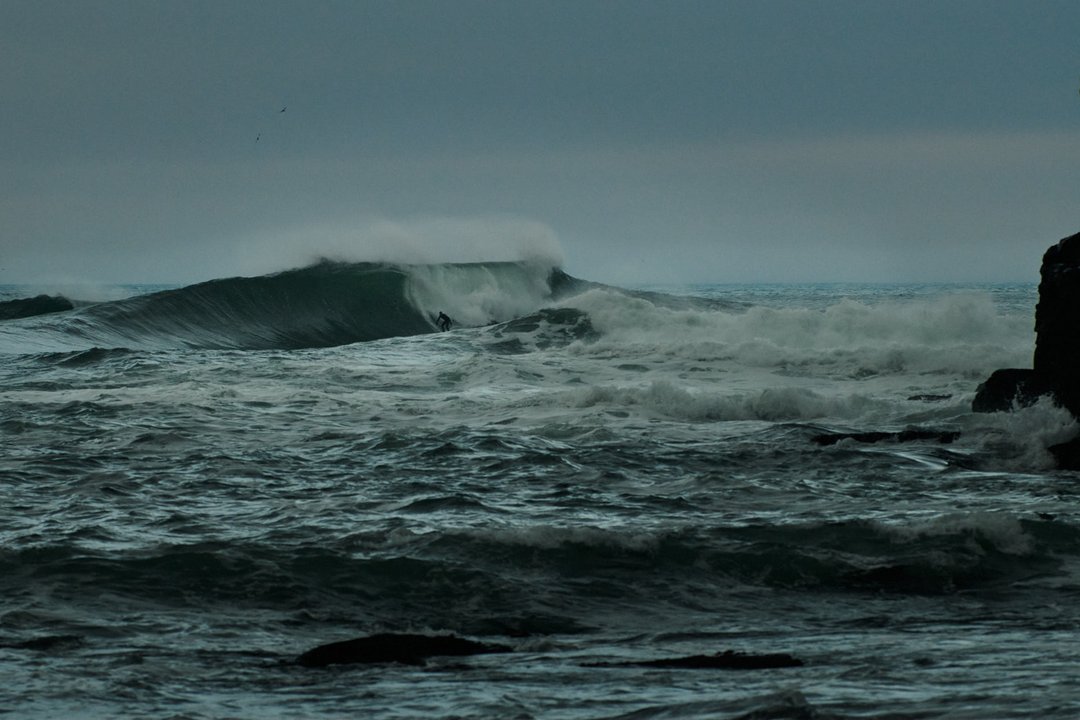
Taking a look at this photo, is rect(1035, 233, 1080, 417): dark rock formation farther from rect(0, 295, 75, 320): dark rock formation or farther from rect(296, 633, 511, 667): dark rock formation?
rect(0, 295, 75, 320): dark rock formation

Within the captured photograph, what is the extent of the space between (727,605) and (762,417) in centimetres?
771

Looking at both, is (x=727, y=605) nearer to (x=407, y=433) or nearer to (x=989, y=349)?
(x=407, y=433)

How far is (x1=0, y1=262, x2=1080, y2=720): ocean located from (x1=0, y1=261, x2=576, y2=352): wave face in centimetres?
1190

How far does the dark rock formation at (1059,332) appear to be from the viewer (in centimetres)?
1034

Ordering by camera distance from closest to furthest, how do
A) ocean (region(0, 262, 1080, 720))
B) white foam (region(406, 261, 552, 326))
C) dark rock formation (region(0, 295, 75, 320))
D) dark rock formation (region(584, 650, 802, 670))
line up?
1. ocean (region(0, 262, 1080, 720))
2. dark rock formation (region(584, 650, 802, 670))
3. dark rock formation (region(0, 295, 75, 320))
4. white foam (region(406, 261, 552, 326))

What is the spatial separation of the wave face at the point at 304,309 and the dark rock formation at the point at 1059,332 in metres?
18.8

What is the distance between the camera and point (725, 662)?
15.0ft

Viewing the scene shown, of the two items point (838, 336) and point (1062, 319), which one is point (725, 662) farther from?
point (838, 336)

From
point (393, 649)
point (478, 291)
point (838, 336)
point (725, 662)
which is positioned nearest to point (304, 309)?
point (478, 291)

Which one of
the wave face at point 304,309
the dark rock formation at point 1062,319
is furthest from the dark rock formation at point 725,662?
the wave face at point 304,309

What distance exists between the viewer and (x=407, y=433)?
1167cm

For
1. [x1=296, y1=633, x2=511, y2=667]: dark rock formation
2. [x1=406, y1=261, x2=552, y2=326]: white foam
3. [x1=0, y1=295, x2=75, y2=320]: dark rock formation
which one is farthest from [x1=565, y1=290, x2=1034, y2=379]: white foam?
[x1=0, y1=295, x2=75, y2=320]: dark rock formation

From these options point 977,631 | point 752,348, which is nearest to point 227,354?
point 752,348

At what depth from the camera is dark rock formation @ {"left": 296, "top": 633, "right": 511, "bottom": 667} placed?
472 centimetres
